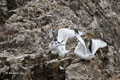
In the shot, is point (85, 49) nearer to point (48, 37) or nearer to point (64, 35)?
point (64, 35)

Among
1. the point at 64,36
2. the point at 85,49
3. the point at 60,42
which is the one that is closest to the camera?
the point at 85,49

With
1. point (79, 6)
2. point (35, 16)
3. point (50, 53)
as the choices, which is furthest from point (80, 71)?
point (79, 6)

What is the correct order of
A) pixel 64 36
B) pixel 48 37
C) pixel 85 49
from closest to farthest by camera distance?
pixel 85 49, pixel 64 36, pixel 48 37

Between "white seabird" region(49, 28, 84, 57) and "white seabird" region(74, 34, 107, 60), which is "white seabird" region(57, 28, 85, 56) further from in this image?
"white seabird" region(74, 34, 107, 60)

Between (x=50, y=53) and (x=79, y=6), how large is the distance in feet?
21.4

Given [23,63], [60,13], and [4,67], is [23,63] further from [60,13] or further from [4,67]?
[60,13]

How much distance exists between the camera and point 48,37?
11258 millimetres

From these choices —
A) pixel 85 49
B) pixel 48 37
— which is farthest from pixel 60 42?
pixel 48 37

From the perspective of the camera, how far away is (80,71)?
8.73 meters

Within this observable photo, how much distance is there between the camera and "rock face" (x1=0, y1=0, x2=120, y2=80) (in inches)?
341

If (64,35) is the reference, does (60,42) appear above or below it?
below

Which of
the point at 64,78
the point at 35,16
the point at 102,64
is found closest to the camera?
Answer: the point at 64,78

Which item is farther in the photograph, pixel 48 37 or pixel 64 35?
pixel 48 37

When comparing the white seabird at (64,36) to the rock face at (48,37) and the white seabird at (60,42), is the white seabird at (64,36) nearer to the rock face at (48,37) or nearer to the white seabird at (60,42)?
the white seabird at (60,42)
